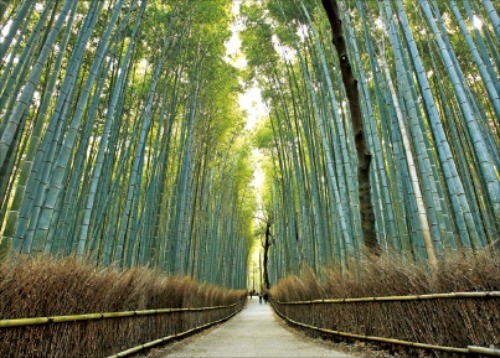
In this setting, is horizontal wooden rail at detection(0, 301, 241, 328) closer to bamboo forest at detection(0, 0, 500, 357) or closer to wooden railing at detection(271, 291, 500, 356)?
bamboo forest at detection(0, 0, 500, 357)

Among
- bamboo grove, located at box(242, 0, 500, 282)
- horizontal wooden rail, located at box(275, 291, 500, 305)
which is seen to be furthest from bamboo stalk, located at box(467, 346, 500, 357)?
bamboo grove, located at box(242, 0, 500, 282)

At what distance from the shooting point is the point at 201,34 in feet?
21.4

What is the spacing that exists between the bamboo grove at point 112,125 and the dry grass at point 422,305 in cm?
253

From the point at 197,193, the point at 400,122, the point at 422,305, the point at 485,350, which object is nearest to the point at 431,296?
the point at 422,305

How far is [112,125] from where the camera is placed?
4.89m

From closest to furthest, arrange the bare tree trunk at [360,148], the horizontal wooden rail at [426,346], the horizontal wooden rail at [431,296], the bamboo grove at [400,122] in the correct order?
the horizontal wooden rail at [426,346], the horizontal wooden rail at [431,296], the bamboo grove at [400,122], the bare tree trunk at [360,148]

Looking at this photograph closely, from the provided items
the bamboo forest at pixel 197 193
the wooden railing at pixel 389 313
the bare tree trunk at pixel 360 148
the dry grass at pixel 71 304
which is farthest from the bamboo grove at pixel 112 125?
the wooden railing at pixel 389 313

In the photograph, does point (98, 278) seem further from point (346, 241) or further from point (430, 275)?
point (346, 241)

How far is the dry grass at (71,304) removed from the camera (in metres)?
1.54

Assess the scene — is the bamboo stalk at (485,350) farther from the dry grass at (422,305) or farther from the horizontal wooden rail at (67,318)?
the horizontal wooden rail at (67,318)

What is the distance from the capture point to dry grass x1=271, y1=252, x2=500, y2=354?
179cm

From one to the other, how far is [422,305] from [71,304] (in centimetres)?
238

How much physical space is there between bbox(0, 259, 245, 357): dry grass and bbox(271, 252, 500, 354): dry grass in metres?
2.14

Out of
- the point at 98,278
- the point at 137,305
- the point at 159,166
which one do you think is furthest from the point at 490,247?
the point at 159,166
